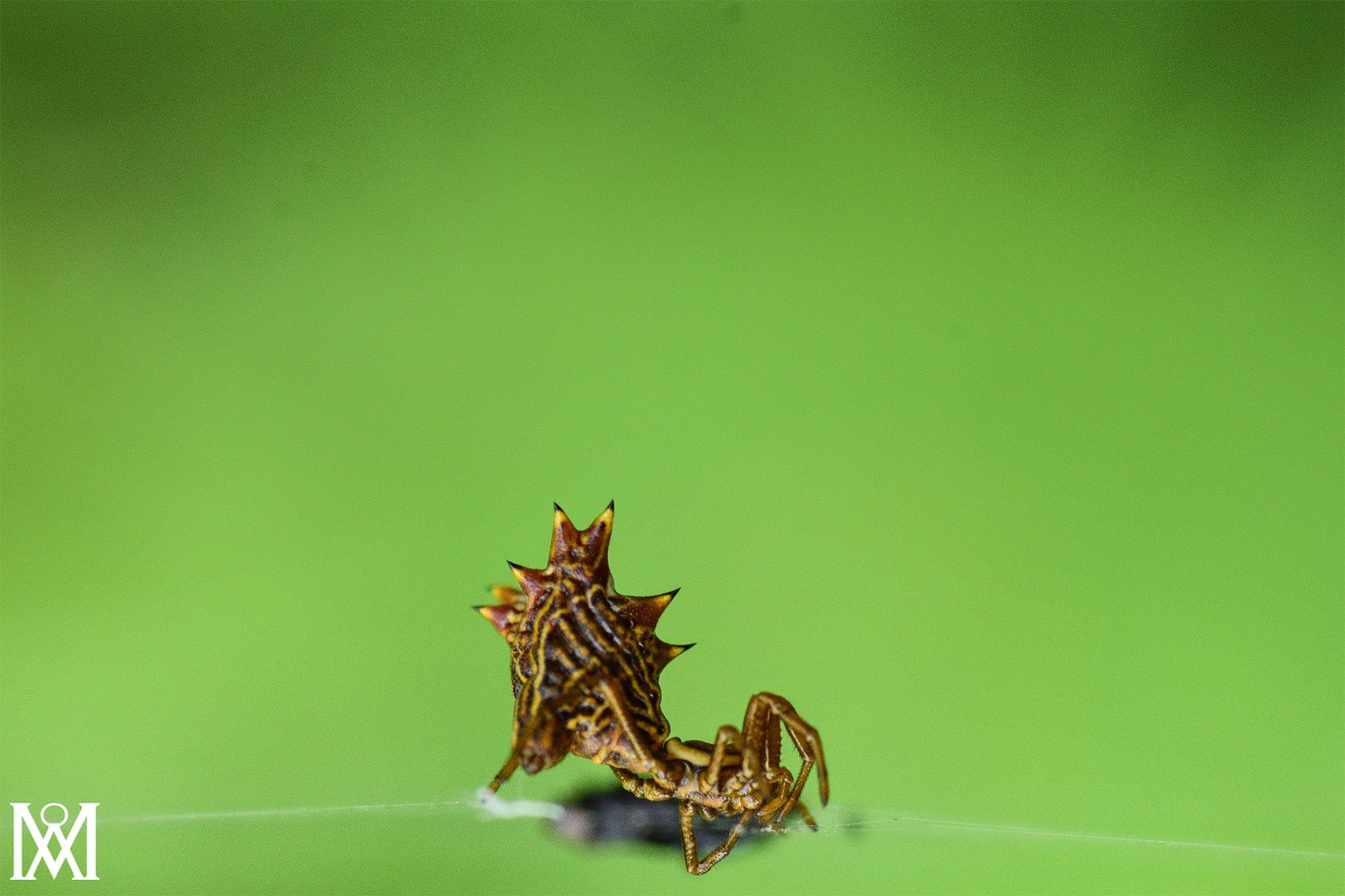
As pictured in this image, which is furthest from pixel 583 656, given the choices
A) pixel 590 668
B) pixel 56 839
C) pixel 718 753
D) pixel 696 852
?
pixel 56 839

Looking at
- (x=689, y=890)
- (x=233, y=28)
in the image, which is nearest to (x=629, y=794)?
(x=689, y=890)

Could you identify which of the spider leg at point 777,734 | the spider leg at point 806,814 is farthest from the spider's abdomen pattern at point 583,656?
the spider leg at point 806,814

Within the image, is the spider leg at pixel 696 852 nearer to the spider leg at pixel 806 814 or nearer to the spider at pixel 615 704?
the spider at pixel 615 704

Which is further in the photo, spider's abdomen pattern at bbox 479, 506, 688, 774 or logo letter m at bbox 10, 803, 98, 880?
logo letter m at bbox 10, 803, 98, 880

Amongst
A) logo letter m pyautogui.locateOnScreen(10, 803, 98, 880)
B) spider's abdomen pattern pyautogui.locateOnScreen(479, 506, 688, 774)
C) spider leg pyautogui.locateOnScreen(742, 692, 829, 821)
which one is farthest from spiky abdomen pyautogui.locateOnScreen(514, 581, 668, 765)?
logo letter m pyautogui.locateOnScreen(10, 803, 98, 880)

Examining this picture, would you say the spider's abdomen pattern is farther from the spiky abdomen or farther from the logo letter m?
the logo letter m

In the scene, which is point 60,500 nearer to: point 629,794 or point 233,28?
point 233,28

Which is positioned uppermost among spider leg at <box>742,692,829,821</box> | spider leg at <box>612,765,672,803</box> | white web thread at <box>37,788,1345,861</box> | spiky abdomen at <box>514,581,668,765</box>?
spiky abdomen at <box>514,581,668,765</box>
